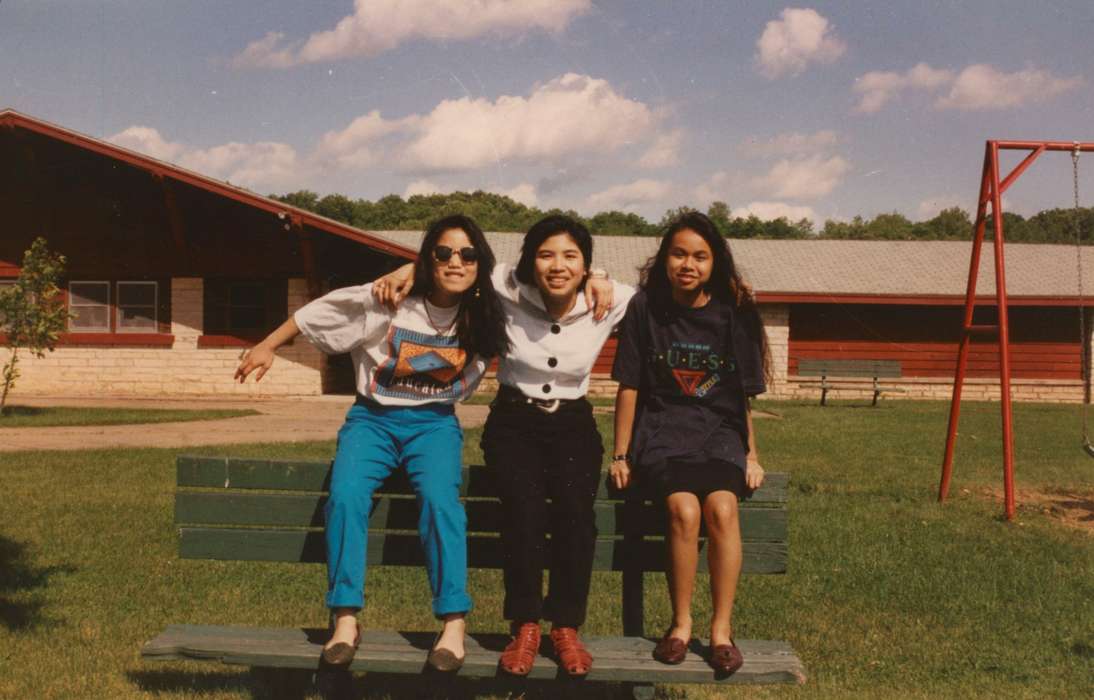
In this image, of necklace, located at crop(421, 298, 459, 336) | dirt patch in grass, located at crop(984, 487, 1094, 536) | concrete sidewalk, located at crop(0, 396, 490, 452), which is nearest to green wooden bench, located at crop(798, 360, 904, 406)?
concrete sidewalk, located at crop(0, 396, 490, 452)

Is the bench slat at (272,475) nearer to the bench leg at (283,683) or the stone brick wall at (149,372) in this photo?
the bench leg at (283,683)

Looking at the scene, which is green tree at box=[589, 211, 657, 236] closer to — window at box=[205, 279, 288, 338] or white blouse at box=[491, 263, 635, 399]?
window at box=[205, 279, 288, 338]

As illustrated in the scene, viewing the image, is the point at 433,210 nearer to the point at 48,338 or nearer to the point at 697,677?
the point at 48,338

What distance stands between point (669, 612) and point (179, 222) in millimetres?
15849

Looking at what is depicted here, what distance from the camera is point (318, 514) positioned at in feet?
11.4

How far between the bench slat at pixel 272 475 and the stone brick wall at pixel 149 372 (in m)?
15.6

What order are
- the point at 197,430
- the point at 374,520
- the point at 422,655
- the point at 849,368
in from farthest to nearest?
1. the point at 849,368
2. the point at 197,430
3. the point at 374,520
4. the point at 422,655

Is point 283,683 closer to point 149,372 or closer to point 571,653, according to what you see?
point 571,653

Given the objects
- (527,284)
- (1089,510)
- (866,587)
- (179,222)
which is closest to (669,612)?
(866,587)

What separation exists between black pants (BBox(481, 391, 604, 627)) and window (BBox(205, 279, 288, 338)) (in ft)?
53.9

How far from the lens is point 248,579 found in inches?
207

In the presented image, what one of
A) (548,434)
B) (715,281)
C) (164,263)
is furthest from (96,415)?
(715,281)

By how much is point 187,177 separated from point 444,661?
15.7m

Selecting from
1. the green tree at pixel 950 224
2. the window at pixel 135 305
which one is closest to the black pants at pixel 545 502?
the window at pixel 135 305
